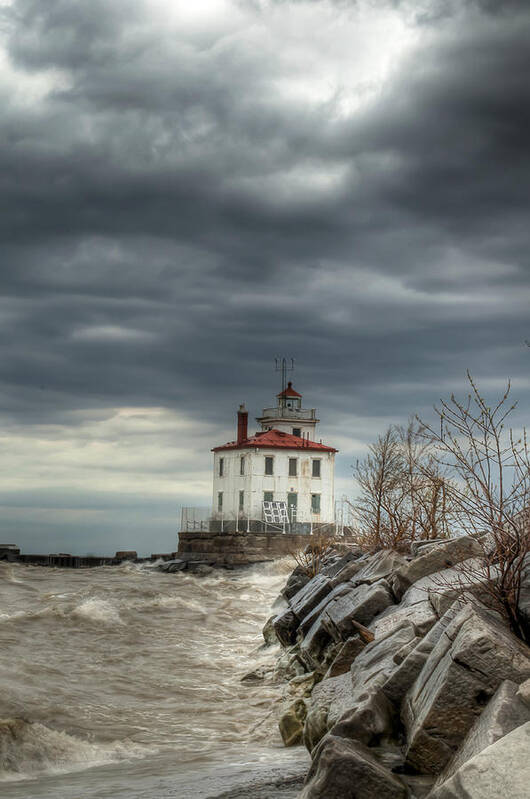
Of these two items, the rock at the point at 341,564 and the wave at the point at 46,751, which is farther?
the rock at the point at 341,564

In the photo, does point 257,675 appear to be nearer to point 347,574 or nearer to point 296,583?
point 347,574

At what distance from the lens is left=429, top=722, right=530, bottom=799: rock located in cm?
427

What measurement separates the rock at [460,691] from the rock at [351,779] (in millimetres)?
460

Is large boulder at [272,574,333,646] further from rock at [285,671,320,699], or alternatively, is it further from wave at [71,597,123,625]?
wave at [71,597,123,625]

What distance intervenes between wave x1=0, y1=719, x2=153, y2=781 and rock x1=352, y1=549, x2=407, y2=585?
442 centimetres

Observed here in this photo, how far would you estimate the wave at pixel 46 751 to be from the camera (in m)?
8.41

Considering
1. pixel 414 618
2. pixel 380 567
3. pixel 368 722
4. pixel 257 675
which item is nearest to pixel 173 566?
pixel 257 675

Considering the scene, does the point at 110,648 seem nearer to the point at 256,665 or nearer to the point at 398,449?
the point at 256,665

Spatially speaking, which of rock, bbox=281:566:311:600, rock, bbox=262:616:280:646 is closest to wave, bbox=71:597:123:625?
rock, bbox=281:566:311:600

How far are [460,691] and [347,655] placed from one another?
12.7 ft

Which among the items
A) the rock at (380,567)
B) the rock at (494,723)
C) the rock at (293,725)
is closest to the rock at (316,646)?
the rock at (380,567)

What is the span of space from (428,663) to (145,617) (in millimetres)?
16201

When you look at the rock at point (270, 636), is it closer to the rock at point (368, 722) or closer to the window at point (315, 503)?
the rock at point (368, 722)

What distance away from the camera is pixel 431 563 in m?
10.3
